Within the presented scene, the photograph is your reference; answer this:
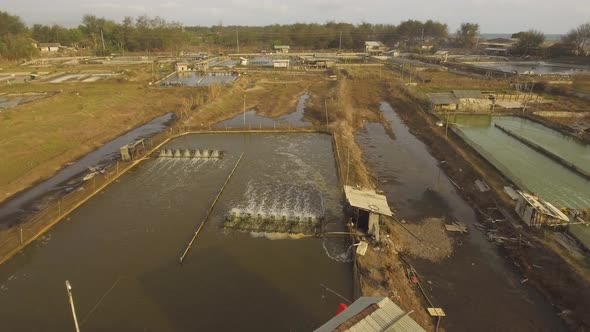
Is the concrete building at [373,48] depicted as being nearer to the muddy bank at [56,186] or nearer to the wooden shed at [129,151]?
the muddy bank at [56,186]

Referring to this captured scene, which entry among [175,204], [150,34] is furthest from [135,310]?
[150,34]

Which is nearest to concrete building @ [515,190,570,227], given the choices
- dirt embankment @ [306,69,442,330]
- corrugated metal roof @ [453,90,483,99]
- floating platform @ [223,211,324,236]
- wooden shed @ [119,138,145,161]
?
dirt embankment @ [306,69,442,330]

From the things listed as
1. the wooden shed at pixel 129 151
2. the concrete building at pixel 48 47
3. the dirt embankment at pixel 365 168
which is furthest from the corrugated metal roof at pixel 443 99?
the concrete building at pixel 48 47

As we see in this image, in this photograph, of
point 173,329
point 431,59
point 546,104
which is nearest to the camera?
point 173,329

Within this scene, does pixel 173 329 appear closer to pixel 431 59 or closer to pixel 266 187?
pixel 266 187

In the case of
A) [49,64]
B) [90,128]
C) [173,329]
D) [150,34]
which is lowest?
[173,329]

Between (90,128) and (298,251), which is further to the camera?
(90,128)

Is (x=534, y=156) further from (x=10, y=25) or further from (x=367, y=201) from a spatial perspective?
(x=10, y=25)
